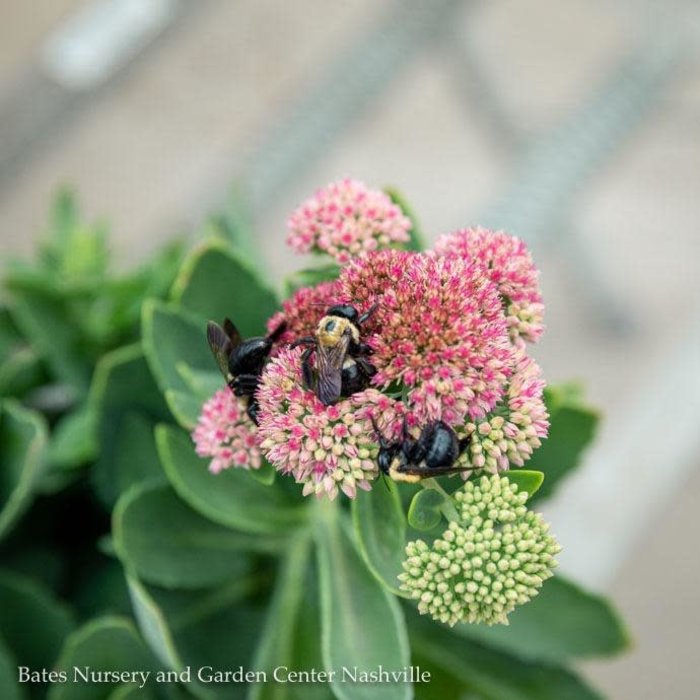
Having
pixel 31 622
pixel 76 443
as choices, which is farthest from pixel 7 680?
pixel 76 443

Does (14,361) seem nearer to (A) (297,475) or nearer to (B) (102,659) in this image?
(B) (102,659)

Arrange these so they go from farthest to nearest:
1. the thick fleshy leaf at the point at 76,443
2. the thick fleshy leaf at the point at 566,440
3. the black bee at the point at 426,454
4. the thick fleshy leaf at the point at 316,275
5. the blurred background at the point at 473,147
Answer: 1. the blurred background at the point at 473,147
2. the thick fleshy leaf at the point at 76,443
3. the thick fleshy leaf at the point at 566,440
4. the thick fleshy leaf at the point at 316,275
5. the black bee at the point at 426,454

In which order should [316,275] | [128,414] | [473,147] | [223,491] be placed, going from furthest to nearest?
[473,147], [128,414], [223,491], [316,275]

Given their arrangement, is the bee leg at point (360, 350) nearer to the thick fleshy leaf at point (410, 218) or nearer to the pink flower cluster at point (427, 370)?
the pink flower cluster at point (427, 370)

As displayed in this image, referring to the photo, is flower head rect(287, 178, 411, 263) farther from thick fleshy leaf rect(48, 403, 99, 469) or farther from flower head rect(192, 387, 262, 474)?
thick fleshy leaf rect(48, 403, 99, 469)

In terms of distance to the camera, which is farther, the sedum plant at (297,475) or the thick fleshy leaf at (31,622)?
the thick fleshy leaf at (31,622)

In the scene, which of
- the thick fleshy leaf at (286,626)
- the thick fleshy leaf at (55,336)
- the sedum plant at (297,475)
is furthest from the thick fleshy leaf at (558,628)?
the thick fleshy leaf at (55,336)
